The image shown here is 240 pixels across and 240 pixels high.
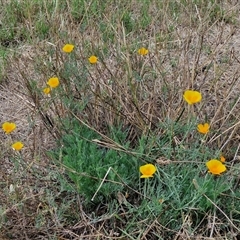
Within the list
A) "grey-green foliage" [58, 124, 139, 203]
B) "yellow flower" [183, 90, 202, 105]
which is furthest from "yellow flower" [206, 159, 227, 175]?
"grey-green foliage" [58, 124, 139, 203]

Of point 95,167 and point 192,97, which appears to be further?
point 95,167

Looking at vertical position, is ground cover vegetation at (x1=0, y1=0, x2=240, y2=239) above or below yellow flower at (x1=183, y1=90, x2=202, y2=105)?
below

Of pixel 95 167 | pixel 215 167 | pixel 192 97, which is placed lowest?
pixel 95 167

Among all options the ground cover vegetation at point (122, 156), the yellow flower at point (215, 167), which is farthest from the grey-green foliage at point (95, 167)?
the yellow flower at point (215, 167)

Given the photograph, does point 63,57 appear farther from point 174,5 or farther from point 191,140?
point 174,5

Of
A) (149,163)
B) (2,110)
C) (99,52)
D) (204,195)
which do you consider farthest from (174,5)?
(204,195)

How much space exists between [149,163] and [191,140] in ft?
0.75

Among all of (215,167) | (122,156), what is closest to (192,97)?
(215,167)

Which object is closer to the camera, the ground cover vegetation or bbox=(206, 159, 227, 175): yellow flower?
bbox=(206, 159, 227, 175): yellow flower

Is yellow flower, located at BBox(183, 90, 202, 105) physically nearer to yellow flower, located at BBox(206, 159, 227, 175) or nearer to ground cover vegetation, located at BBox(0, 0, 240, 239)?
ground cover vegetation, located at BBox(0, 0, 240, 239)

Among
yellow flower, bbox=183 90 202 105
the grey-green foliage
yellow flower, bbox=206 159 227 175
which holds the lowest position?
the grey-green foliage

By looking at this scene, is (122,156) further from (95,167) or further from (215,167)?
(215,167)

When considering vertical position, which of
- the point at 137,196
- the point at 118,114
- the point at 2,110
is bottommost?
the point at 2,110

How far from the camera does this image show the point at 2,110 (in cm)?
268
